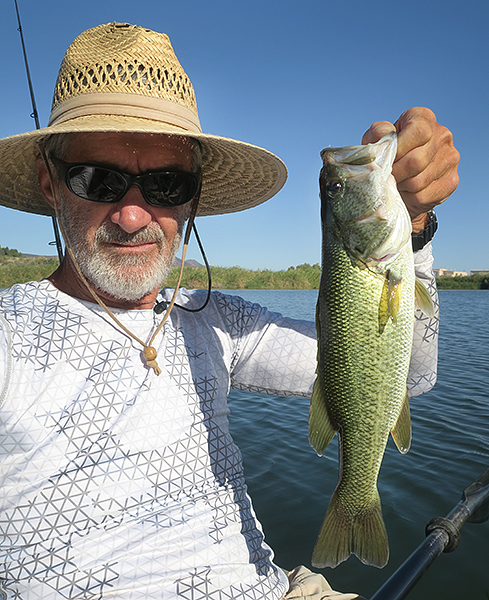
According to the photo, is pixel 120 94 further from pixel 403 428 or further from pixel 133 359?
pixel 403 428

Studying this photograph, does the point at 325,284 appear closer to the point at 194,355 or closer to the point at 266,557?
the point at 194,355

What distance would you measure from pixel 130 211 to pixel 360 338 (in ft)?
3.93

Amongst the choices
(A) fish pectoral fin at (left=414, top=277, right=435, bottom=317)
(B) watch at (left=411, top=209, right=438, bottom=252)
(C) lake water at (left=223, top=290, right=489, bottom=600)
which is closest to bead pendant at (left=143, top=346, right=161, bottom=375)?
(A) fish pectoral fin at (left=414, top=277, right=435, bottom=317)

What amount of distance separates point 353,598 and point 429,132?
2048 mm

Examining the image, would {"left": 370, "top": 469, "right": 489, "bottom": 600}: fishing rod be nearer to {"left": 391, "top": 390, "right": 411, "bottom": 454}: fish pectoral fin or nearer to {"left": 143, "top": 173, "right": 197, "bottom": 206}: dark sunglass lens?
{"left": 391, "top": 390, "right": 411, "bottom": 454}: fish pectoral fin

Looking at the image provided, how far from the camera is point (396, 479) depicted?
5574 mm

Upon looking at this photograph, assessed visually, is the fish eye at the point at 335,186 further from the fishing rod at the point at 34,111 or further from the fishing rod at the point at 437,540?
the fishing rod at the point at 34,111

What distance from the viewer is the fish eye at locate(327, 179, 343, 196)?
1.67 meters

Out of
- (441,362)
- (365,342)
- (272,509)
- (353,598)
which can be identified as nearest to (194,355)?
(365,342)

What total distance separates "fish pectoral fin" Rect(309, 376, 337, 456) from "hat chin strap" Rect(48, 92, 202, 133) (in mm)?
1383

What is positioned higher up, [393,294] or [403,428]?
[393,294]

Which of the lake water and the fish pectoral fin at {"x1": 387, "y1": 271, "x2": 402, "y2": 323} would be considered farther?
the lake water

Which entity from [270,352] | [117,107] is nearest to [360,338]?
[270,352]

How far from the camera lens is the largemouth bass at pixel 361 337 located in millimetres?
1594
